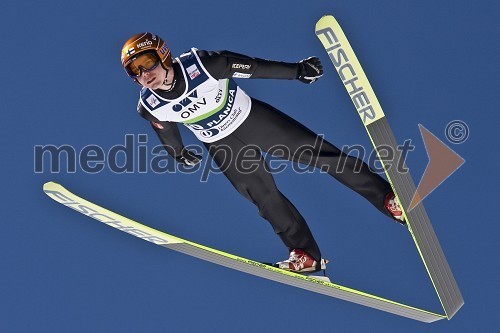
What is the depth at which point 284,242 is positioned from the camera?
414 centimetres

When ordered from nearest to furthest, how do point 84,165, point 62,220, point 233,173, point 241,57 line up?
point 241,57
point 233,173
point 84,165
point 62,220

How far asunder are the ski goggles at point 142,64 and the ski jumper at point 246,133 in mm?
137

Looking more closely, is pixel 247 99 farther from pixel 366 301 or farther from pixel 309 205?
pixel 366 301

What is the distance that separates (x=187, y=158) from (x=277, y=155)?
377 millimetres

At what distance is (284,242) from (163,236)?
520mm

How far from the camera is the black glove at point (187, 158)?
161 inches

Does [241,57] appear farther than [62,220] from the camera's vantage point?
No

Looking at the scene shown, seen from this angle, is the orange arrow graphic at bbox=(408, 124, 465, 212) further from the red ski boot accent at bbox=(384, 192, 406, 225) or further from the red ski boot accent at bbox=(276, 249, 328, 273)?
the red ski boot accent at bbox=(276, 249, 328, 273)

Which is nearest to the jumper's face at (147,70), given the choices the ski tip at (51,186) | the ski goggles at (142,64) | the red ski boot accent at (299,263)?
the ski goggles at (142,64)

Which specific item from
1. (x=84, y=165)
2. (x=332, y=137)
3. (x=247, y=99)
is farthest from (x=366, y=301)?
(x=84, y=165)

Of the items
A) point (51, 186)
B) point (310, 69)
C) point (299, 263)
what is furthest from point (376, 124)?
point (51, 186)

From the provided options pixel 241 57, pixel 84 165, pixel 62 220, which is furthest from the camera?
pixel 62 220

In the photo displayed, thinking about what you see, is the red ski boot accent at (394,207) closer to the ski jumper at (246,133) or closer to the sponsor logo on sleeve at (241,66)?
the ski jumper at (246,133)

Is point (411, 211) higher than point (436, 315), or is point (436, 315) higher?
point (411, 211)
